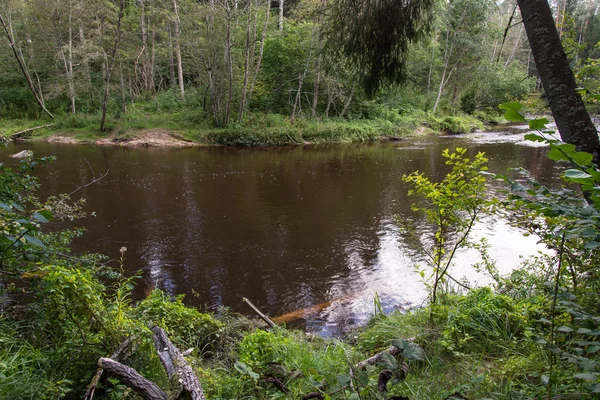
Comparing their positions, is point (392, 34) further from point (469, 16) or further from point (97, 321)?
Answer: point (469, 16)

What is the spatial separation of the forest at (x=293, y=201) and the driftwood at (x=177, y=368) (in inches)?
0.6

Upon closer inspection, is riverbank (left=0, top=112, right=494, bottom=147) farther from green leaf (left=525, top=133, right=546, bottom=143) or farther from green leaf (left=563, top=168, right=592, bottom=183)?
green leaf (left=563, top=168, right=592, bottom=183)

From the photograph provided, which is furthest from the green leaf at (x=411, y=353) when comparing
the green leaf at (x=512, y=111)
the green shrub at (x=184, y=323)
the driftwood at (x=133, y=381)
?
the green shrub at (x=184, y=323)

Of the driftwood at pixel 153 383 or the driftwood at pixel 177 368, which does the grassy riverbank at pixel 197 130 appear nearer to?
the driftwood at pixel 177 368

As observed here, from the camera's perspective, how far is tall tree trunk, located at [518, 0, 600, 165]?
8.21ft

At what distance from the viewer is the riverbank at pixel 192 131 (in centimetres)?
2086

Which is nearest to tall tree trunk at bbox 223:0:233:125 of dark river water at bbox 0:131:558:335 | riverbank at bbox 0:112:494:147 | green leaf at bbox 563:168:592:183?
riverbank at bbox 0:112:494:147

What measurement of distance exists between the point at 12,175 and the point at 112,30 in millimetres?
22472

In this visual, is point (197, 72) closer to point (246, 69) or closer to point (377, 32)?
point (246, 69)

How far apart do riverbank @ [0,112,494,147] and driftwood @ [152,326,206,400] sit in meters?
18.8

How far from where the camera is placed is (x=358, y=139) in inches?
948

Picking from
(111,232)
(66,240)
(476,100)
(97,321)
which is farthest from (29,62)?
(476,100)

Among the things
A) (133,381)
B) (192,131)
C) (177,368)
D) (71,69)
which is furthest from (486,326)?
(71,69)

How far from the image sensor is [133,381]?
213 centimetres
